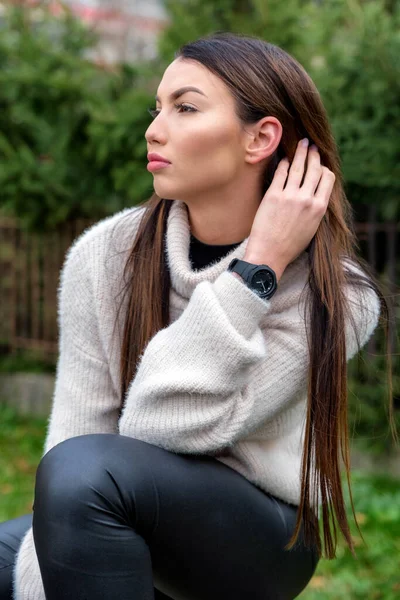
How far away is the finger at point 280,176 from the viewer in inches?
76.0

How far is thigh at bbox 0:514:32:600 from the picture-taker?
1.87 meters

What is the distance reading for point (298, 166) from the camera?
1.94 m

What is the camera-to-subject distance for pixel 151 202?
6.93 ft

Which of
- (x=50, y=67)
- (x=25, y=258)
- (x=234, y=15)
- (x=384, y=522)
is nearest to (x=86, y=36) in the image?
(x=50, y=67)

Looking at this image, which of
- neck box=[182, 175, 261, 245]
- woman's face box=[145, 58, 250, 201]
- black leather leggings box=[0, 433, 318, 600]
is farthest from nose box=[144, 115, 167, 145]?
black leather leggings box=[0, 433, 318, 600]

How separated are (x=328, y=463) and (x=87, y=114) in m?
3.41

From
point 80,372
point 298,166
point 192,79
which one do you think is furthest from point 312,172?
point 80,372

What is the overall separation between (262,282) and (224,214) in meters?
0.26

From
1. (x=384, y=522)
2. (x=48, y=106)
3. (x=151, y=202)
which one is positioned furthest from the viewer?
(x=48, y=106)

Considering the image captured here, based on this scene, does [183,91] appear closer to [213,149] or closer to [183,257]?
[213,149]

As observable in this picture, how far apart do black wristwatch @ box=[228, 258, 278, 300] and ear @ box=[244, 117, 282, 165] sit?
26 centimetres

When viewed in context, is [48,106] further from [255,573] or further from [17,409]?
[255,573]

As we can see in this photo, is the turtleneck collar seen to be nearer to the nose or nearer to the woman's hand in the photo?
the woman's hand

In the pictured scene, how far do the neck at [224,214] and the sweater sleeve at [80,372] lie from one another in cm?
26
